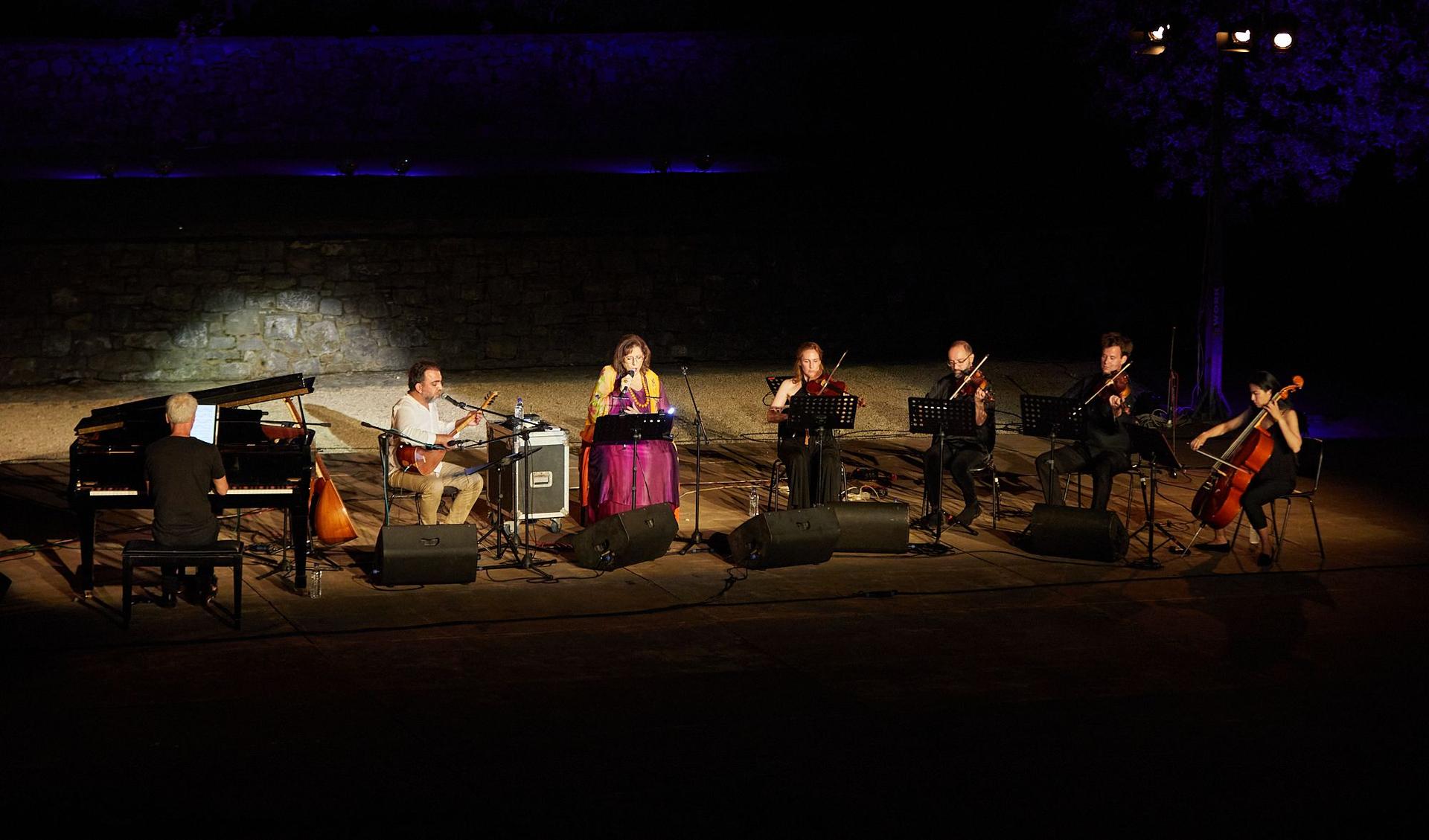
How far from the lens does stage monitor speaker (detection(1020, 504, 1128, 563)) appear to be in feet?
33.1

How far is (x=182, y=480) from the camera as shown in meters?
8.26

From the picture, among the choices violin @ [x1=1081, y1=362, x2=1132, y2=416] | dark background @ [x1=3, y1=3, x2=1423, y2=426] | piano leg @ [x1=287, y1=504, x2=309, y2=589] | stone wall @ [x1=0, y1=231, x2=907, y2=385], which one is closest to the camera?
piano leg @ [x1=287, y1=504, x2=309, y2=589]

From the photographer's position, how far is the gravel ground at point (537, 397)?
14.1 metres

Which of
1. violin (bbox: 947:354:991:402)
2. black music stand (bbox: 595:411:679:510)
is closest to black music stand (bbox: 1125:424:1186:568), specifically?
violin (bbox: 947:354:991:402)

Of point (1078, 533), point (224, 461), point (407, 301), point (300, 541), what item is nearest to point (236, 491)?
point (224, 461)

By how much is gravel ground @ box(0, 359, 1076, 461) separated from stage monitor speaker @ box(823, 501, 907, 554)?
462 cm

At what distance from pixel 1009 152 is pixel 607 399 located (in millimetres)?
11484

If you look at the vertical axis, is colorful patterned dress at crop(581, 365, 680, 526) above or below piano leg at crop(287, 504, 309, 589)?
above

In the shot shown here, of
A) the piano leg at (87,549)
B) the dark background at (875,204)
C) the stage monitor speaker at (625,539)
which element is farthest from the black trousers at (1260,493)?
the piano leg at (87,549)

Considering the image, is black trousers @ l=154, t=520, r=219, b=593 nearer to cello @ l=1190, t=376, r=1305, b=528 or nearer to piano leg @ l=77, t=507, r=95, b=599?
piano leg @ l=77, t=507, r=95, b=599

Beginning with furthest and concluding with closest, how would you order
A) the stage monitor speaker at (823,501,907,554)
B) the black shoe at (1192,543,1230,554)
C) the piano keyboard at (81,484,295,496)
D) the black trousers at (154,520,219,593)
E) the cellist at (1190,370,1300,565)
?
the black shoe at (1192,543,1230,554) < the stage monitor speaker at (823,501,907,554) < the cellist at (1190,370,1300,565) < the piano keyboard at (81,484,295,496) < the black trousers at (154,520,219,593)

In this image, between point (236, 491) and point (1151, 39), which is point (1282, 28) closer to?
point (1151, 39)

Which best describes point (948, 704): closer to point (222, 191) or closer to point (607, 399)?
point (607, 399)

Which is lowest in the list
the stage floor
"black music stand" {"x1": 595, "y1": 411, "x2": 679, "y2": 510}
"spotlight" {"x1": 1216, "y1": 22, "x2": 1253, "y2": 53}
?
the stage floor
